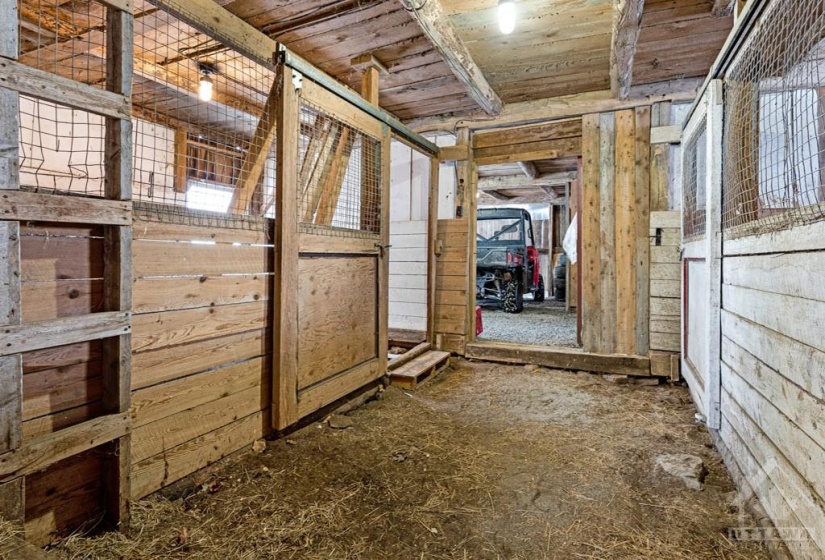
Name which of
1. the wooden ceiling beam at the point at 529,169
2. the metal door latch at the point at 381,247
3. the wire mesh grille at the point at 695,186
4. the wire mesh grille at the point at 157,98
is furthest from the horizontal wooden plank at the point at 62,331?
the wooden ceiling beam at the point at 529,169

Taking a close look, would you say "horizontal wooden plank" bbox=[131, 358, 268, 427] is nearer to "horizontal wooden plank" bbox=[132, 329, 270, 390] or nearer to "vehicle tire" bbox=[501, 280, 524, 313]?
"horizontal wooden plank" bbox=[132, 329, 270, 390]

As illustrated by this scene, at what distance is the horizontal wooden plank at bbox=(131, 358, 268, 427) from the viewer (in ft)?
5.60

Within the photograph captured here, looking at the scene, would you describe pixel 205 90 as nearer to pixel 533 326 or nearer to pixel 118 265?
pixel 118 265

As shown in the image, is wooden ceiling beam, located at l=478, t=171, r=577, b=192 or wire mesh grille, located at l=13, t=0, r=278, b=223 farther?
wooden ceiling beam, located at l=478, t=171, r=577, b=192

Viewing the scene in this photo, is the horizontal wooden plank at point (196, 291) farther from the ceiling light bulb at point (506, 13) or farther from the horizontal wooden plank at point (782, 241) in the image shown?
the horizontal wooden plank at point (782, 241)

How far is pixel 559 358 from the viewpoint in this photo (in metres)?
3.88

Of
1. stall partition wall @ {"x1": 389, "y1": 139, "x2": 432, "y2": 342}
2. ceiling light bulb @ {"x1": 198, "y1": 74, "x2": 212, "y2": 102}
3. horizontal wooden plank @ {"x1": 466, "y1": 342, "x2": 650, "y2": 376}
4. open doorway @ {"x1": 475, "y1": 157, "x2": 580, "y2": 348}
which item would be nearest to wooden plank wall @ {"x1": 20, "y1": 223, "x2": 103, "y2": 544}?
ceiling light bulb @ {"x1": 198, "y1": 74, "x2": 212, "y2": 102}

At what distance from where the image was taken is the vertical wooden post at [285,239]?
227 centimetres

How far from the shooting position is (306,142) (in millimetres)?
3059

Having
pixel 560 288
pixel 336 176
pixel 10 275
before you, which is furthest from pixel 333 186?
pixel 560 288

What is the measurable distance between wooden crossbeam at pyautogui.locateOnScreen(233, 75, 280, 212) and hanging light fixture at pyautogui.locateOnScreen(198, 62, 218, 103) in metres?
1.02

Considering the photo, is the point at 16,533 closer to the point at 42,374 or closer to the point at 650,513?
the point at 42,374

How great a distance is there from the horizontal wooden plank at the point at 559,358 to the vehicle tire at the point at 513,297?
116 inches

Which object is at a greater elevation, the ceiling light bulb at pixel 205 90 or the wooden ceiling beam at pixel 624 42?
the wooden ceiling beam at pixel 624 42
